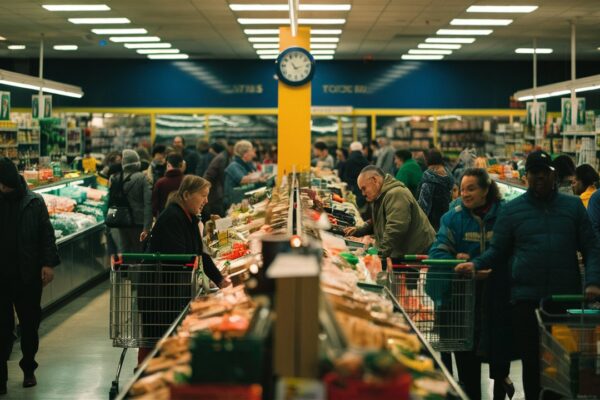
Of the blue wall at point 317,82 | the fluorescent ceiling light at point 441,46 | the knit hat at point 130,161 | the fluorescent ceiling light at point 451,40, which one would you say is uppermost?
the fluorescent ceiling light at point 441,46

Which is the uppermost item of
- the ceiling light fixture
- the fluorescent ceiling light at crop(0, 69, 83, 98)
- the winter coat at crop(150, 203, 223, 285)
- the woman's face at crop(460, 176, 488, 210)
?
the ceiling light fixture

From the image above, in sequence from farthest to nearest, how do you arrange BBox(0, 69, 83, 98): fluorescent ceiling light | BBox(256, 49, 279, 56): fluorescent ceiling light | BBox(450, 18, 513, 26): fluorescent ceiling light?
1. BBox(256, 49, 279, 56): fluorescent ceiling light
2. BBox(450, 18, 513, 26): fluorescent ceiling light
3. BBox(0, 69, 83, 98): fluorescent ceiling light

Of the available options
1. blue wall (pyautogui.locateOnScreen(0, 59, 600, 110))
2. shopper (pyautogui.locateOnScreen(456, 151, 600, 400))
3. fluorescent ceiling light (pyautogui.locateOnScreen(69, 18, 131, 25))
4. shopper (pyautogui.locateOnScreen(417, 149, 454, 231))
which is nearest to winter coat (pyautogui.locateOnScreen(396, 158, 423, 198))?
shopper (pyautogui.locateOnScreen(417, 149, 454, 231))

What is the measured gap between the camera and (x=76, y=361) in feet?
23.8

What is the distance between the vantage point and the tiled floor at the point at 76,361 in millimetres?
6371

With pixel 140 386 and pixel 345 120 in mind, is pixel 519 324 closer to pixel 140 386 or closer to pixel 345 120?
pixel 140 386

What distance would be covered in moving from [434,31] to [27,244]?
10.9 meters

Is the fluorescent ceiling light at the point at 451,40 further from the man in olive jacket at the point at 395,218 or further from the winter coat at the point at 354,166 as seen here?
the man in olive jacket at the point at 395,218

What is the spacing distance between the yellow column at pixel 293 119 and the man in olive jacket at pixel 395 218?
19.3 ft

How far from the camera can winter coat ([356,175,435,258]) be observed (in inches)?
262

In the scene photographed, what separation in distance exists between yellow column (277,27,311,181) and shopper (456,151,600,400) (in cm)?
786

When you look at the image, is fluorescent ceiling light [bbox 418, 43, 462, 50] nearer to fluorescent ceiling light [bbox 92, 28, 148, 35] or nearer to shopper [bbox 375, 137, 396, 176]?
shopper [bbox 375, 137, 396, 176]

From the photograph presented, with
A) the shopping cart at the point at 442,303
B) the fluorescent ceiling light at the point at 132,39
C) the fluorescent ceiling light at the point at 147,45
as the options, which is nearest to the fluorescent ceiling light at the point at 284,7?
the fluorescent ceiling light at the point at 132,39

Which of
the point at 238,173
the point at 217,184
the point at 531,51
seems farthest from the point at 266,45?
the point at 238,173
